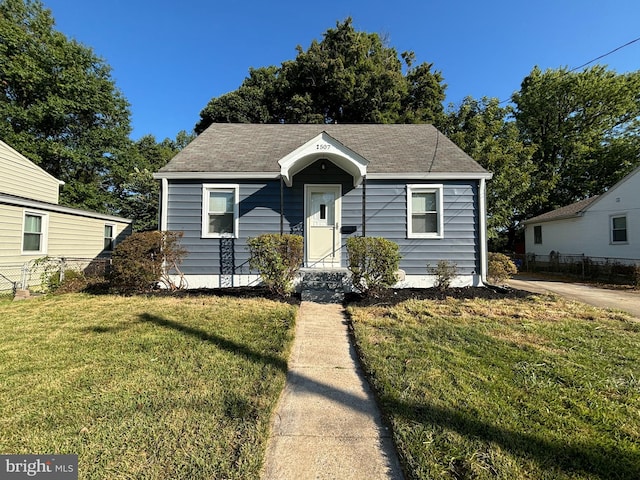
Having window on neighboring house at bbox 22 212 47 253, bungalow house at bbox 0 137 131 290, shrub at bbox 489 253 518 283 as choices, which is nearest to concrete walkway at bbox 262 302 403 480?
shrub at bbox 489 253 518 283

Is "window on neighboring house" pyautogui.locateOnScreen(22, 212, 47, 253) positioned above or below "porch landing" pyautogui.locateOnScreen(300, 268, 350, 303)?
above

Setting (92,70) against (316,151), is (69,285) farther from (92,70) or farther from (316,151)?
(92,70)

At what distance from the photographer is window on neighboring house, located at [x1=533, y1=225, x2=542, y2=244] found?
18328mm

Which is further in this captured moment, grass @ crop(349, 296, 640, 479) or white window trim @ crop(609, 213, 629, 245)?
white window trim @ crop(609, 213, 629, 245)

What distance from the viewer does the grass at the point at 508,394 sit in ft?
6.48

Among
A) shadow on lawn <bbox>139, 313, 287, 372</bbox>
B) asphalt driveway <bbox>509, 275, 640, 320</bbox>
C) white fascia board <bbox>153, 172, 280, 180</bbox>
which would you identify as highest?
white fascia board <bbox>153, 172, 280, 180</bbox>

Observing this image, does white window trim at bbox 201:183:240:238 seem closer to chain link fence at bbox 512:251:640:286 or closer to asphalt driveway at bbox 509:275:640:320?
asphalt driveway at bbox 509:275:640:320

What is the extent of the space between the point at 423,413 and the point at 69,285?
918cm

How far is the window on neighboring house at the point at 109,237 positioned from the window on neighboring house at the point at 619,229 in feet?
75.3

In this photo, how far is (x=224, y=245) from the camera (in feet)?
27.1

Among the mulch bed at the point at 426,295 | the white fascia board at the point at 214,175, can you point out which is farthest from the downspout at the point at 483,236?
the white fascia board at the point at 214,175

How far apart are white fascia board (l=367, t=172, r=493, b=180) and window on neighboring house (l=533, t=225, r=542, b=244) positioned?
13.4 m

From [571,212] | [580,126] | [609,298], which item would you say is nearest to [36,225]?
[609,298]

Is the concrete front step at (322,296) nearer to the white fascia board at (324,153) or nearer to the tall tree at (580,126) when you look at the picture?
the white fascia board at (324,153)
